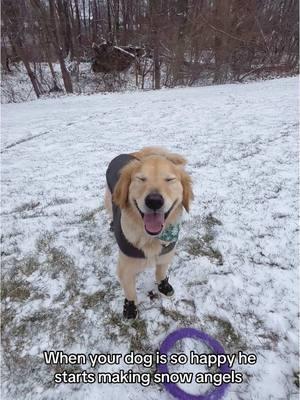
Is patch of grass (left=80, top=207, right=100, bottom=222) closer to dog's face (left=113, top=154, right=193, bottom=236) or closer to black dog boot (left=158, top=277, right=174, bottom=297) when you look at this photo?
black dog boot (left=158, top=277, right=174, bottom=297)

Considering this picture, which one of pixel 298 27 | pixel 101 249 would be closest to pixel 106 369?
pixel 101 249

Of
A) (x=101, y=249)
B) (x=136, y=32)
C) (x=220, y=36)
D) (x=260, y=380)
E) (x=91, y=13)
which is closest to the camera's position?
(x=260, y=380)

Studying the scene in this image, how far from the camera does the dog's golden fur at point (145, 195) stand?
189 cm

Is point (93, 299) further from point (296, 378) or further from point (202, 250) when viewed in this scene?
point (296, 378)

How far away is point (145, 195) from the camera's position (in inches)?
71.3

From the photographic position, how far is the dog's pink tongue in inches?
75.1

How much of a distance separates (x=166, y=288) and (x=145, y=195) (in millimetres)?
1188

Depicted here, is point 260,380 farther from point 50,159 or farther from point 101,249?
point 50,159

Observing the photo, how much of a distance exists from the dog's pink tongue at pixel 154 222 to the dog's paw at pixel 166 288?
896mm

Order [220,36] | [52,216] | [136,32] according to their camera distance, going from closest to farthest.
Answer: [52,216], [220,36], [136,32]

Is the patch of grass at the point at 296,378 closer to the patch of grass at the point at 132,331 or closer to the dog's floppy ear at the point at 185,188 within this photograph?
the patch of grass at the point at 132,331

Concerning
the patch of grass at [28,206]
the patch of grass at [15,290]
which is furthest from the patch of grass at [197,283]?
the patch of grass at [28,206]

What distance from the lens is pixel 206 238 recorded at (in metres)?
3.29

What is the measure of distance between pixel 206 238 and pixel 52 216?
2.16 meters
